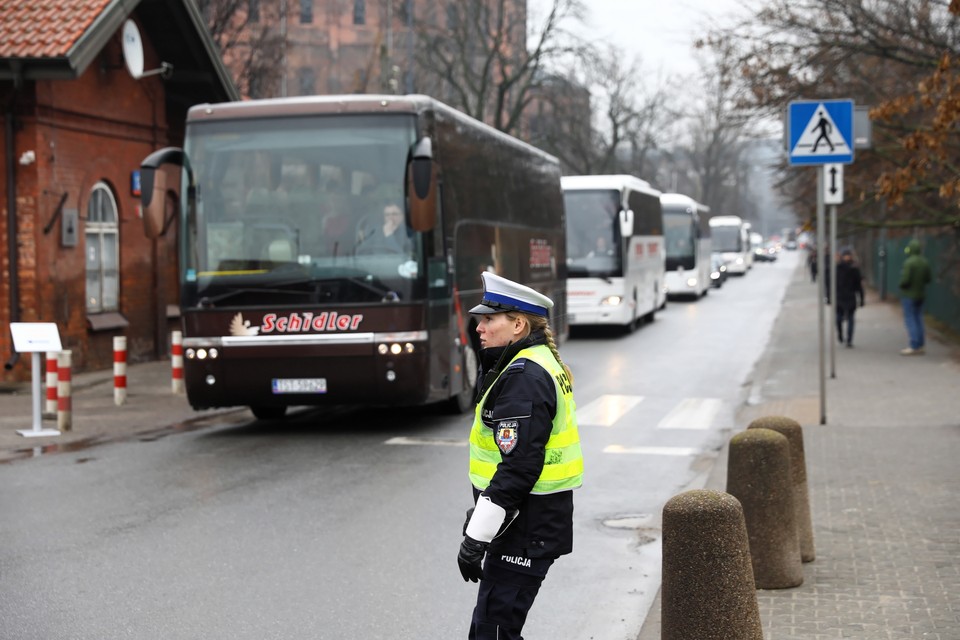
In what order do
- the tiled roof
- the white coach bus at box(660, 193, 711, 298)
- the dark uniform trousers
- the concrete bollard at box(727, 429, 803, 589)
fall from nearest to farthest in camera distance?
the dark uniform trousers
the concrete bollard at box(727, 429, 803, 589)
the tiled roof
the white coach bus at box(660, 193, 711, 298)

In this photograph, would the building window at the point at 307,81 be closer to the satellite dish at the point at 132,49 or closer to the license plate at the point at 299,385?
the satellite dish at the point at 132,49

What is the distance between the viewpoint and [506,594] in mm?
4422

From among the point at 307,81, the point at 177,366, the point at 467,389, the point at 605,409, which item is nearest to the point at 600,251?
the point at 177,366

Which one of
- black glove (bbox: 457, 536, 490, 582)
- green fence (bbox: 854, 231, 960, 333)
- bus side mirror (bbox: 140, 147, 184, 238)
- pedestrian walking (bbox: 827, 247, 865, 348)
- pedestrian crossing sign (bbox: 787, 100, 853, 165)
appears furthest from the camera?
green fence (bbox: 854, 231, 960, 333)

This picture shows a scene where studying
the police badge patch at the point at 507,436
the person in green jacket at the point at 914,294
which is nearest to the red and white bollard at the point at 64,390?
the police badge patch at the point at 507,436

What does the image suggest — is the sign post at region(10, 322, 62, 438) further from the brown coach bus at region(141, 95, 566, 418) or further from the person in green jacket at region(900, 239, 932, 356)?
the person in green jacket at region(900, 239, 932, 356)

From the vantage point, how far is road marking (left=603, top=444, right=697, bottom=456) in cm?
1191

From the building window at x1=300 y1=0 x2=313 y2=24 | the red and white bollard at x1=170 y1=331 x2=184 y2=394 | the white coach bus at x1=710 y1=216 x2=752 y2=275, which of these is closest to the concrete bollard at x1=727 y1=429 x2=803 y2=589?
the red and white bollard at x1=170 y1=331 x2=184 y2=394

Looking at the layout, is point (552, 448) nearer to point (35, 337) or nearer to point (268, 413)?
point (35, 337)

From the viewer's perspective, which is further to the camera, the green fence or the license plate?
the green fence

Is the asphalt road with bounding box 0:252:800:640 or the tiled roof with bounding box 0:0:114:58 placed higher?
the tiled roof with bounding box 0:0:114:58

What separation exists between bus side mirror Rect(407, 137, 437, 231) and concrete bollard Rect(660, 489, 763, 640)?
23.6 ft

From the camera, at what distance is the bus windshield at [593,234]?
2691 centimetres

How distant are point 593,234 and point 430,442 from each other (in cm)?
1525
